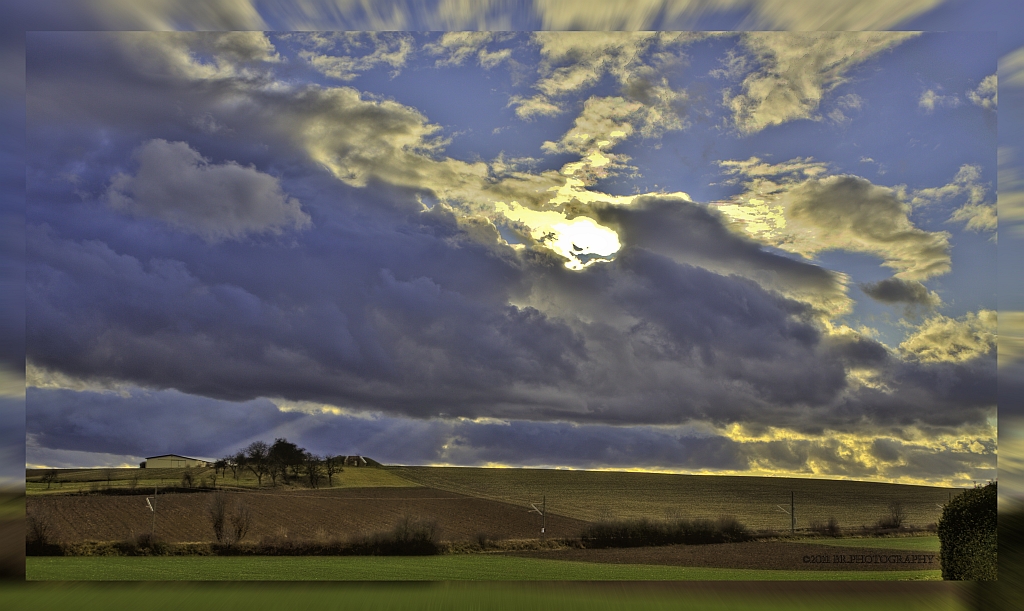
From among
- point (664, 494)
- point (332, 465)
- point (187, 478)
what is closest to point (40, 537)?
point (187, 478)

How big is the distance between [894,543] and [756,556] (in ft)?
6.05

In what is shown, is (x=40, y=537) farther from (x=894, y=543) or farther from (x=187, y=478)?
(x=894, y=543)

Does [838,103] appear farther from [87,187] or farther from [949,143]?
[87,187]

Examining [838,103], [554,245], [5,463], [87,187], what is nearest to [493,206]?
[554,245]

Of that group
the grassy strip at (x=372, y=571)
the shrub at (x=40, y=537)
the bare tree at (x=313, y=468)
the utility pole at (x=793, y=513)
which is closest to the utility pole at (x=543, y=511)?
the grassy strip at (x=372, y=571)

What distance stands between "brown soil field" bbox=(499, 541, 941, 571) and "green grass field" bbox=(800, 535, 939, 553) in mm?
105

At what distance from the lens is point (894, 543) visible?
9898 millimetres

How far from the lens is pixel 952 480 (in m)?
9.58

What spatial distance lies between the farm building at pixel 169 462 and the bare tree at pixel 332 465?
1610 millimetres

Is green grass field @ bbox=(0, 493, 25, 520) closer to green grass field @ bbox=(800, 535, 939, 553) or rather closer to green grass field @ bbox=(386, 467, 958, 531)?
green grass field @ bbox=(386, 467, 958, 531)

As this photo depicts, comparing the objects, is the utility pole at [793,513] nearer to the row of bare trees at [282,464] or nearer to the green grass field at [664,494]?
the green grass field at [664,494]

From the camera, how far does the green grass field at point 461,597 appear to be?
309 inches

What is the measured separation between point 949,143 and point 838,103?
1.45 meters

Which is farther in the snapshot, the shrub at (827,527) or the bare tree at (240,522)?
the shrub at (827,527)
